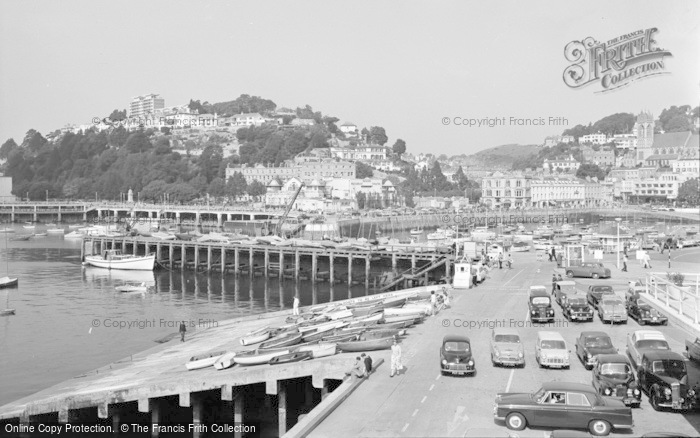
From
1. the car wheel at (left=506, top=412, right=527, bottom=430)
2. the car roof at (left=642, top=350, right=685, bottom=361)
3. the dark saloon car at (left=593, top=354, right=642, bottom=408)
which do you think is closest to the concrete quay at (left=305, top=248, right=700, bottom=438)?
the car wheel at (left=506, top=412, right=527, bottom=430)

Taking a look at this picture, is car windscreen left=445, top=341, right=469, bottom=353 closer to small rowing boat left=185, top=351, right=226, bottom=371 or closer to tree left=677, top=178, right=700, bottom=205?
small rowing boat left=185, top=351, right=226, bottom=371

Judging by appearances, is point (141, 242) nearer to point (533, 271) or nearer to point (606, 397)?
point (533, 271)

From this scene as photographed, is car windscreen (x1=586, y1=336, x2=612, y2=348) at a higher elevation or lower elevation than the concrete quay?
higher

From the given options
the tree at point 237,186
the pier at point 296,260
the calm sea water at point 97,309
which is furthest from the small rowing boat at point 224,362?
the tree at point 237,186

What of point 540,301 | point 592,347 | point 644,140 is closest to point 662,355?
point 592,347

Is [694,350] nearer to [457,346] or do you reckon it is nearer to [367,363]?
[457,346]

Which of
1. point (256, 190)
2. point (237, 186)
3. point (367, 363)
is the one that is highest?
point (237, 186)
